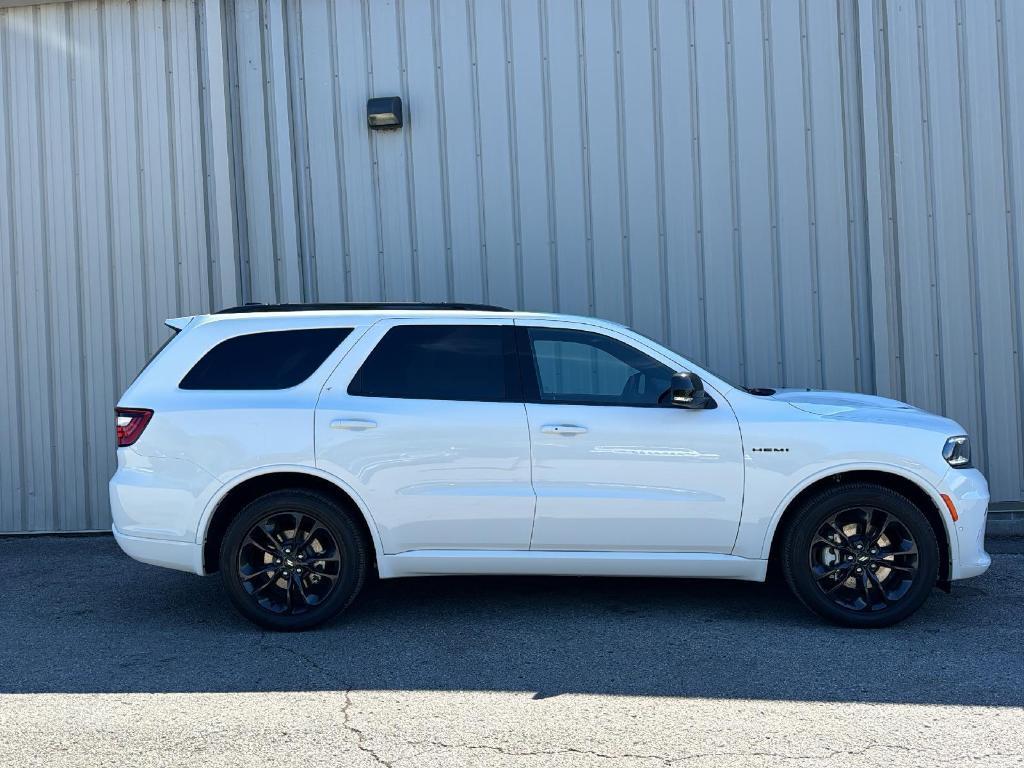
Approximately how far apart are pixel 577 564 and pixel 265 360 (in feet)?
7.00

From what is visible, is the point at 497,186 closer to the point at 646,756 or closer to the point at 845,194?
the point at 845,194

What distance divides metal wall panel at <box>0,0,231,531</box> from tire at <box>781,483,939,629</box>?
6007mm

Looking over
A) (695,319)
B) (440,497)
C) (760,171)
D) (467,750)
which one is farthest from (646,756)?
(760,171)

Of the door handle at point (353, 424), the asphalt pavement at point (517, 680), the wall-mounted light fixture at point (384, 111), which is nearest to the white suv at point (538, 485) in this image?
the door handle at point (353, 424)

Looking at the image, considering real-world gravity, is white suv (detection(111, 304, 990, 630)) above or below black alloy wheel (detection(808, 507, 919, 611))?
above

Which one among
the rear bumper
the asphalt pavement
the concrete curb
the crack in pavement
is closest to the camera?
the crack in pavement

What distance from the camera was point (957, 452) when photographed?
256 inches

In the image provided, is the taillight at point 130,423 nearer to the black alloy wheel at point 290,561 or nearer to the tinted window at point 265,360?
the tinted window at point 265,360

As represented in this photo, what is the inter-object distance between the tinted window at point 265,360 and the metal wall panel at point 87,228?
12.3ft

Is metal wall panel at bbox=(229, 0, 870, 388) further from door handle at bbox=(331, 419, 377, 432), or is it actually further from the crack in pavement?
the crack in pavement

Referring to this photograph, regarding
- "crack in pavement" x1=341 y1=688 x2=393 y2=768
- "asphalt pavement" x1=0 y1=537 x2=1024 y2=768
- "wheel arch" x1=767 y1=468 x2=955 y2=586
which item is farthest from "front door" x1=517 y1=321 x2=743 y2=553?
"crack in pavement" x1=341 y1=688 x2=393 y2=768

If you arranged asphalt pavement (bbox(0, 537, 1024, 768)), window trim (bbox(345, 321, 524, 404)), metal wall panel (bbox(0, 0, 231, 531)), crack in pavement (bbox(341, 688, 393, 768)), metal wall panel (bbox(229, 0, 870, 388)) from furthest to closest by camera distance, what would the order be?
metal wall panel (bbox(0, 0, 231, 531)), metal wall panel (bbox(229, 0, 870, 388)), window trim (bbox(345, 321, 524, 404)), asphalt pavement (bbox(0, 537, 1024, 768)), crack in pavement (bbox(341, 688, 393, 768))

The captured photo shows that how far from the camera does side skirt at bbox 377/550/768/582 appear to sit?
641 centimetres

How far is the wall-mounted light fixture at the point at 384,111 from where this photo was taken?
32.1 ft
